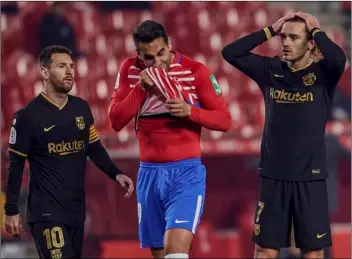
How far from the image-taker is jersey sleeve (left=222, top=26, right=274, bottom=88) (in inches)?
216

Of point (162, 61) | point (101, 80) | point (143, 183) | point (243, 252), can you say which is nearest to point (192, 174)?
point (143, 183)

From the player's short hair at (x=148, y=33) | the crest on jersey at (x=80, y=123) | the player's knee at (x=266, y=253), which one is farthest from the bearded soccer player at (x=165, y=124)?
the player's knee at (x=266, y=253)

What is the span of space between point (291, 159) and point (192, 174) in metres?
0.60

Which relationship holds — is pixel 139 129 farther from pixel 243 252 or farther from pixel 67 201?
pixel 243 252

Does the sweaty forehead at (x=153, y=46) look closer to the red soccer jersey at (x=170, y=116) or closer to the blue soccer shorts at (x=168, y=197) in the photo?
the red soccer jersey at (x=170, y=116)

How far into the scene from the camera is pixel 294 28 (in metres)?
5.29

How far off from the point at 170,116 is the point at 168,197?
0.49m

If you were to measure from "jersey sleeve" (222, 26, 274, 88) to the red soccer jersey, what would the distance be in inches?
7.4

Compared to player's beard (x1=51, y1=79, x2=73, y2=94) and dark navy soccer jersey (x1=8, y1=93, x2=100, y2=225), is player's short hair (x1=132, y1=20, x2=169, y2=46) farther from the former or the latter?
dark navy soccer jersey (x1=8, y1=93, x2=100, y2=225)

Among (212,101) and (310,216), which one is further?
(212,101)

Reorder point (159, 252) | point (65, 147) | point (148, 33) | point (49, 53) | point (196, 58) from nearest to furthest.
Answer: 1. point (148, 33)
2. point (65, 147)
3. point (49, 53)
4. point (159, 252)
5. point (196, 58)

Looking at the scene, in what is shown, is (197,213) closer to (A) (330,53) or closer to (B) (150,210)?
(B) (150,210)

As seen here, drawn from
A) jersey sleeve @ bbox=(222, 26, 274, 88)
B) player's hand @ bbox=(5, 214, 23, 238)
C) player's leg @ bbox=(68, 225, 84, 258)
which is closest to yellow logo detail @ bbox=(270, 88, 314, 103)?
jersey sleeve @ bbox=(222, 26, 274, 88)

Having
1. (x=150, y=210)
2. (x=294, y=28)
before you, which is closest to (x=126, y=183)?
(x=150, y=210)
